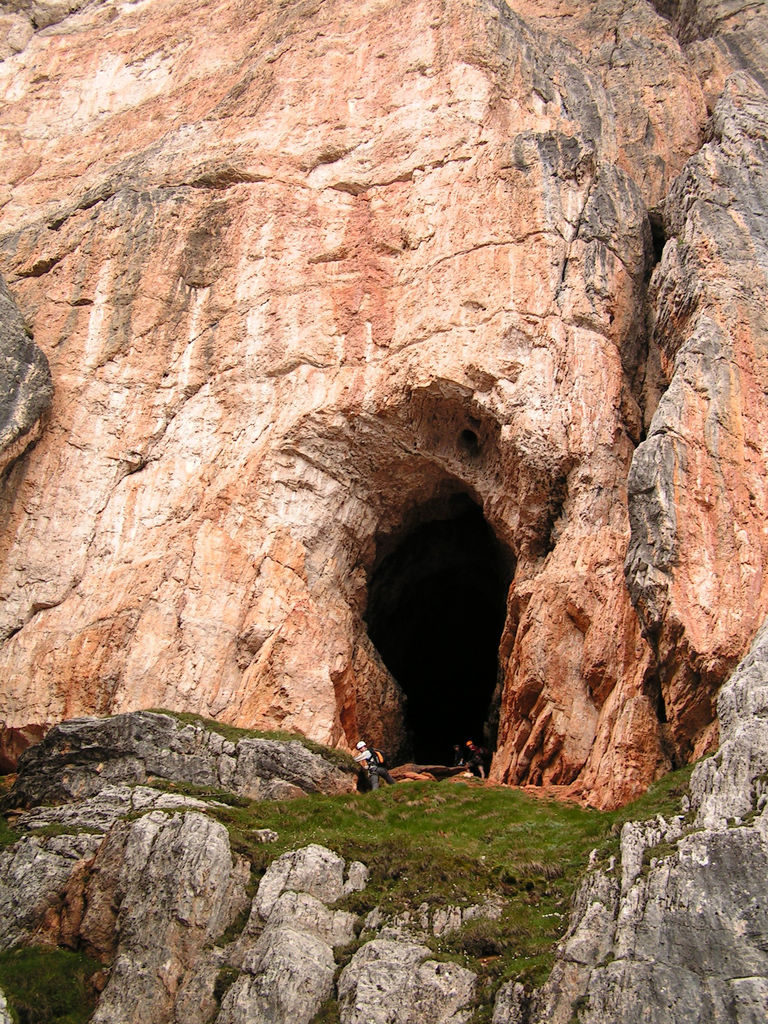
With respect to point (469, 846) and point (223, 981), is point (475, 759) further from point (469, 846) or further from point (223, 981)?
point (223, 981)

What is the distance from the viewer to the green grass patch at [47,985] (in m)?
14.1

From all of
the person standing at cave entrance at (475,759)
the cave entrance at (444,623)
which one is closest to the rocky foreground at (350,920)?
the person standing at cave entrance at (475,759)

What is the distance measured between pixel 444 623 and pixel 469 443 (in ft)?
29.8

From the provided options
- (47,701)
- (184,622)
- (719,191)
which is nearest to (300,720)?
(184,622)

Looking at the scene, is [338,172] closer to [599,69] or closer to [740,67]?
[599,69]

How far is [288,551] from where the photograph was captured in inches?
981

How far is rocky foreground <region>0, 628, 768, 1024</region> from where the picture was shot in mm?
12234

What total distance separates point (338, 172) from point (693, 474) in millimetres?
16272

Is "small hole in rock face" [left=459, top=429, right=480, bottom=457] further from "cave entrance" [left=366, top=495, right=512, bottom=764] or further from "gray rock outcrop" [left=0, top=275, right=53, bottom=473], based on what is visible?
"gray rock outcrop" [left=0, top=275, right=53, bottom=473]

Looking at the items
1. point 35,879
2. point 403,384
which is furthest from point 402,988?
point 403,384

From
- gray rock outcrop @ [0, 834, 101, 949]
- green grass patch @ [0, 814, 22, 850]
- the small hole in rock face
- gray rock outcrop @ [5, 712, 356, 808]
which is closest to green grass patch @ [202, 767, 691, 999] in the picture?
gray rock outcrop @ [5, 712, 356, 808]

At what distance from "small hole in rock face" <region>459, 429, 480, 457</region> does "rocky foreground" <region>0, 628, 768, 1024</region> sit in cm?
1089

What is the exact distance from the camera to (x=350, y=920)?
1526cm

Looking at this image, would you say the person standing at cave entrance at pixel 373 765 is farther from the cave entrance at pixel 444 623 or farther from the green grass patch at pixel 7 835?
the green grass patch at pixel 7 835
